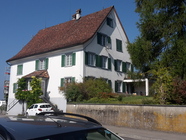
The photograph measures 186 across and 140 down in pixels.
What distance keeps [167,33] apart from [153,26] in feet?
4.92

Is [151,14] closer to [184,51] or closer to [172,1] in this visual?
[172,1]

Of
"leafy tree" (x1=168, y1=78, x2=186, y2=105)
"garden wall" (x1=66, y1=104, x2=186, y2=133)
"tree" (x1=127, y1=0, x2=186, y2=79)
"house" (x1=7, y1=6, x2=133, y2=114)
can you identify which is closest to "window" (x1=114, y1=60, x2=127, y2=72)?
"house" (x1=7, y1=6, x2=133, y2=114)

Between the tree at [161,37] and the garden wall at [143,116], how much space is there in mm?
4734

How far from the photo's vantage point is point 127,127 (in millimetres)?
16297

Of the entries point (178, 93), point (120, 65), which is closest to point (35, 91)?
point (120, 65)

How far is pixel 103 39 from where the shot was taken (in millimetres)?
30234

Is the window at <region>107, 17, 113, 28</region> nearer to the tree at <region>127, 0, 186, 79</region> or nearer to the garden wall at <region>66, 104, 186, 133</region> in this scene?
the tree at <region>127, 0, 186, 79</region>

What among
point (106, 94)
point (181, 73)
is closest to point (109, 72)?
point (106, 94)

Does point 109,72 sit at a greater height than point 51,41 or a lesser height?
lesser

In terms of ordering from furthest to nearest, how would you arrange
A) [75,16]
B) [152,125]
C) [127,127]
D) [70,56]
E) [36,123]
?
[75,16] < [70,56] < [127,127] < [152,125] < [36,123]

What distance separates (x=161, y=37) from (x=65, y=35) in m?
14.3

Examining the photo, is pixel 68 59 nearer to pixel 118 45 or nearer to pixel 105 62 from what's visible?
pixel 105 62

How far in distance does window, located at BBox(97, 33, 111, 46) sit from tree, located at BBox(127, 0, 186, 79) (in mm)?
8162

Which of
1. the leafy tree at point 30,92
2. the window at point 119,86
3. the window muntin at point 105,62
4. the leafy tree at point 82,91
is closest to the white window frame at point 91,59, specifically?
the window muntin at point 105,62
